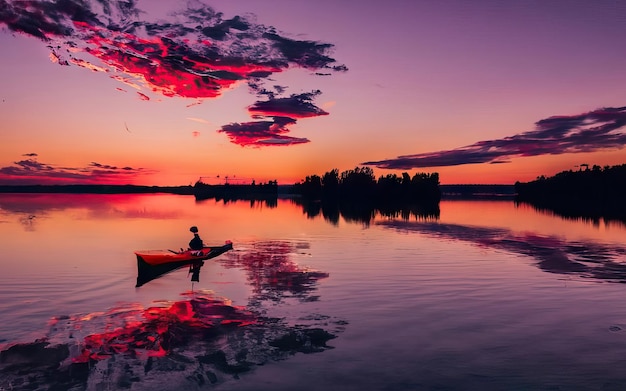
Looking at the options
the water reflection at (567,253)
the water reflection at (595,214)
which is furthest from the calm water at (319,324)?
the water reflection at (595,214)

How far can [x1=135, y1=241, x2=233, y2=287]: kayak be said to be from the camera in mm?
26453

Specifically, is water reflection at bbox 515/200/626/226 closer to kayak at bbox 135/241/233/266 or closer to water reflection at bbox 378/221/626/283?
water reflection at bbox 378/221/626/283

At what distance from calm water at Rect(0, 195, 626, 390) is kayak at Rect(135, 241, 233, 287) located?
857 mm

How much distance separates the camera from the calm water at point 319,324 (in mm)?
12711

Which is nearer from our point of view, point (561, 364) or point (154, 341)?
point (561, 364)

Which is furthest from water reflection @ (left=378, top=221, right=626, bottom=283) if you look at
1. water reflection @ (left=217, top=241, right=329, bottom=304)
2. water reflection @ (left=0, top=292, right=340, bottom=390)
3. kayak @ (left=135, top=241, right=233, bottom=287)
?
kayak @ (left=135, top=241, right=233, bottom=287)

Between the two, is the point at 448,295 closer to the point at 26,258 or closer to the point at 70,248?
the point at 26,258

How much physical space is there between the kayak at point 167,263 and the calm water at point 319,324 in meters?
0.86

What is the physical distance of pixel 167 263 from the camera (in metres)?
28.8

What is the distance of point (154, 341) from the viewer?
15.3 metres

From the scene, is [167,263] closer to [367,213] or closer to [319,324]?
[319,324]

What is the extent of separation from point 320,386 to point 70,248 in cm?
3821

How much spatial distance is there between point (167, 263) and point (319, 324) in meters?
15.1

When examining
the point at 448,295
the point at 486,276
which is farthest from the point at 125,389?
the point at 486,276
